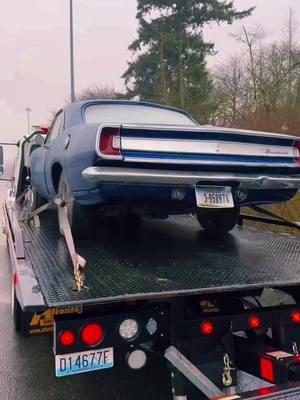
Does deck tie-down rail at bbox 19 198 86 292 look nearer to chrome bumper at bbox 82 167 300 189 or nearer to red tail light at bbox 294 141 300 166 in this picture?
chrome bumper at bbox 82 167 300 189

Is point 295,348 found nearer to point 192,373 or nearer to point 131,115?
point 192,373

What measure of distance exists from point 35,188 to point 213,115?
49.1 ft

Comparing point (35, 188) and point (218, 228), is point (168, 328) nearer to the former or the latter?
point (218, 228)

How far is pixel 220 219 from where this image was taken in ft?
15.5

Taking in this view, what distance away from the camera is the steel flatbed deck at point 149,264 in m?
2.67

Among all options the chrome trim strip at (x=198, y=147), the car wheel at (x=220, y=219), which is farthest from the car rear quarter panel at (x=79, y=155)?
the car wheel at (x=220, y=219)

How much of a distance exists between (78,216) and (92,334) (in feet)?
5.49

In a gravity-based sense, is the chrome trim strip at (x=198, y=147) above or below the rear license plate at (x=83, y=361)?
above

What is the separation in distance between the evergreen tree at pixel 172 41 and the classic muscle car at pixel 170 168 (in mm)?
20264

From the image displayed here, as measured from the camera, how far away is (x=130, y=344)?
2725 millimetres

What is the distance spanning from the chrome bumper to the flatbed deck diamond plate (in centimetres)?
58

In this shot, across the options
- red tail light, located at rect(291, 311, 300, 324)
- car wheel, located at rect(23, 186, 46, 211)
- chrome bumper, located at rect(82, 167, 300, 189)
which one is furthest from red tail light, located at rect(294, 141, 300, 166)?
car wheel, located at rect(23, 186, 46, 211)

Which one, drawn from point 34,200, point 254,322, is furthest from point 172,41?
point 254,322

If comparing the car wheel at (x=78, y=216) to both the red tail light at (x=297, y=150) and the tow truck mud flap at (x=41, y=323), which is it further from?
the red tail light at (x=297, y=150)
